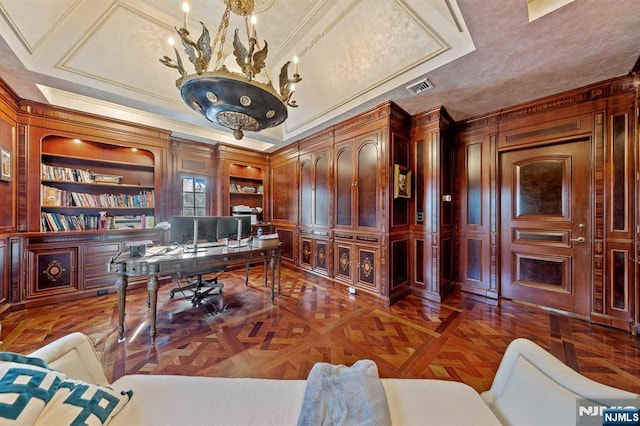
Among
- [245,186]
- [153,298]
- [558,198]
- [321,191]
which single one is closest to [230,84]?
[153,298]

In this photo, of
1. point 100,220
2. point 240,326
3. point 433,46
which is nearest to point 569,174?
point 433,46

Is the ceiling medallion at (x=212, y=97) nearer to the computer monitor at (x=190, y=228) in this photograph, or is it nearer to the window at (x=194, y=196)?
the computer monitor at (x=190, y=228)

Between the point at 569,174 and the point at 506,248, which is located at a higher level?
the point at 569,174

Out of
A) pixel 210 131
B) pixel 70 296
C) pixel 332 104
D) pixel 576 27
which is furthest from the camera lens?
pixel 210 131

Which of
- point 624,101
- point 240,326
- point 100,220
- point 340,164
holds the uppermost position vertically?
point 624,101

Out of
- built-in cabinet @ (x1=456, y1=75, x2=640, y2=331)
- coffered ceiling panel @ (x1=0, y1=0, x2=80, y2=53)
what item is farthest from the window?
built-in cabinet @ (x1=456, y1=75, x2=640, y2=331)

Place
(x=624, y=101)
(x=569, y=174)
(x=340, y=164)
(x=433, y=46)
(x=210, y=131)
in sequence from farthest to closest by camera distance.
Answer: (x=210, y=131)
(x=340, y=164)
(x=569, y=174)
(x=624, y=101)
(x=433, y=46)

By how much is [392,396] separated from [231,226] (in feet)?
8.85

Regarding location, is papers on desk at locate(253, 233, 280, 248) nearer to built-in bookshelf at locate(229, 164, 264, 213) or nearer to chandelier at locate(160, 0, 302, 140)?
chandelier at locate(160, 0, 302, 140)

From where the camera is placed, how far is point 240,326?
253cm

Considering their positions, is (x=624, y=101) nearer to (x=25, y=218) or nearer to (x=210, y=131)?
(x=210, y=131)

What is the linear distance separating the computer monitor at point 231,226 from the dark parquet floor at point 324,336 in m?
0.95

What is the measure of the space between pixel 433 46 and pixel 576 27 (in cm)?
105

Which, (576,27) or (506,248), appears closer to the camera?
(576,27)
